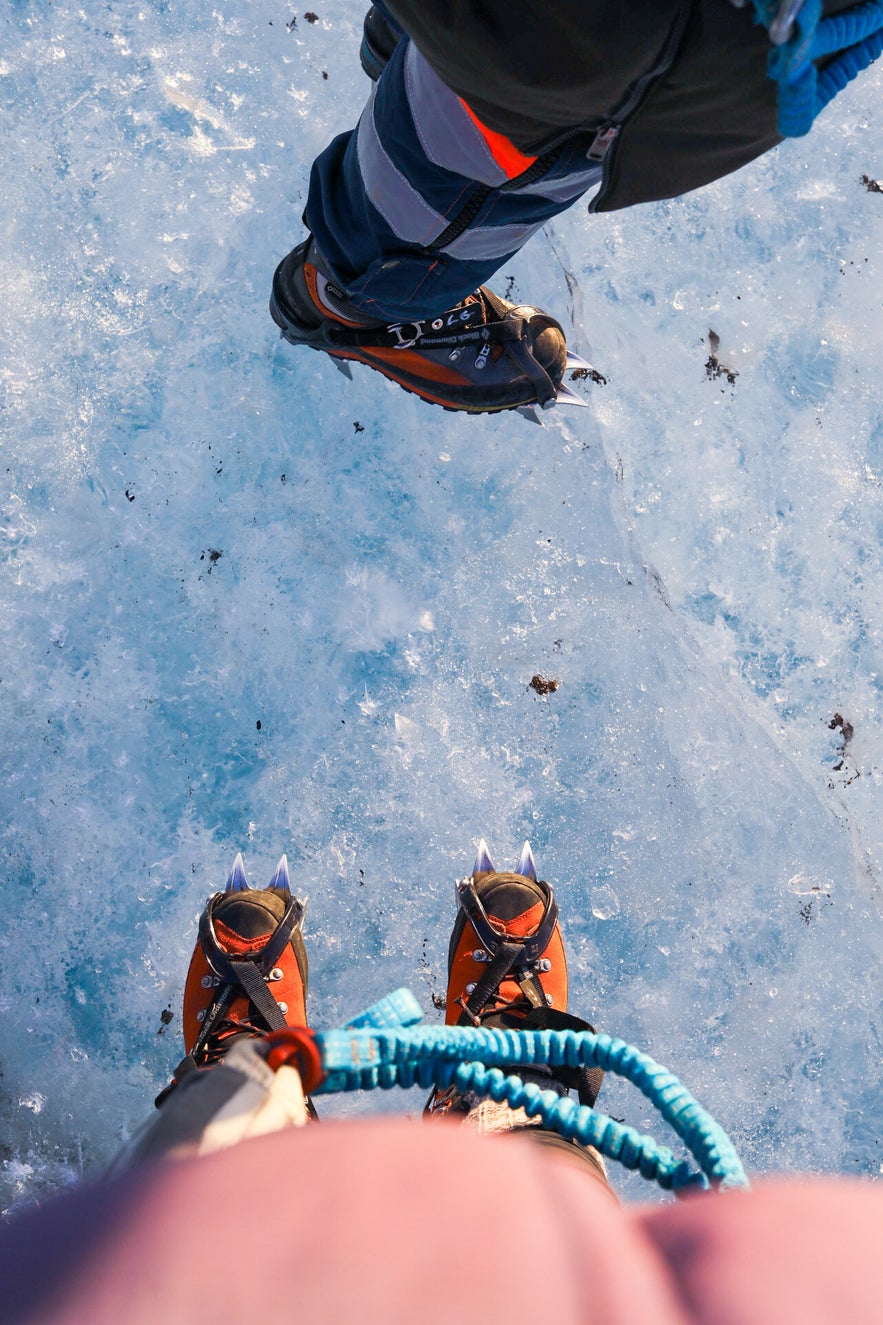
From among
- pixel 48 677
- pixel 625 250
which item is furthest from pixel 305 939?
pixel 625 250

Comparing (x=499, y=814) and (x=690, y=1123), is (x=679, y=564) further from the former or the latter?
(x=690, y=1123)

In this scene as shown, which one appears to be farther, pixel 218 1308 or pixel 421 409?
pixel 421 409

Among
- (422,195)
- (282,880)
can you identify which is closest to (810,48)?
(422,195)

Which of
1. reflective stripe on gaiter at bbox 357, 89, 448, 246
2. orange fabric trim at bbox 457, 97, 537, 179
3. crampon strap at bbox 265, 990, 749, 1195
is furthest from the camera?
reflective stripe on gaiter at bbox 357, 89, 448, 246

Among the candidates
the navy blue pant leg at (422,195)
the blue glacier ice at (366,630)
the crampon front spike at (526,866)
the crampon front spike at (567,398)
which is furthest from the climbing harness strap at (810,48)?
the crampon front spike at (526,866)

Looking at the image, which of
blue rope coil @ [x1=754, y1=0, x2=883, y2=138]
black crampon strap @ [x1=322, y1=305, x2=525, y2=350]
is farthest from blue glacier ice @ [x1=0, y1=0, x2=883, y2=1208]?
blue rope coil @ [x1=754, y1=0, x2=883, y2=138]

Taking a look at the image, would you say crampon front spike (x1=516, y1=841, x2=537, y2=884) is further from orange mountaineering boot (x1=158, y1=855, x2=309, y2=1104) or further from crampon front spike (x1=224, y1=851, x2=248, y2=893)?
crampon front spike (x1=224, y1=851, x2=248, y2=893)

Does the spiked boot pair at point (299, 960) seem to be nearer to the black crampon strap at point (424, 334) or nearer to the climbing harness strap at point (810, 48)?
the black crampon strap at point (424, 334)
